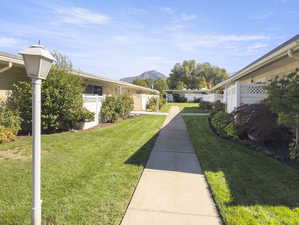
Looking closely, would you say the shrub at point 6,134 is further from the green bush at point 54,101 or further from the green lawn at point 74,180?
the green bush at point 54,101

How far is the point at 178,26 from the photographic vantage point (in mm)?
13078

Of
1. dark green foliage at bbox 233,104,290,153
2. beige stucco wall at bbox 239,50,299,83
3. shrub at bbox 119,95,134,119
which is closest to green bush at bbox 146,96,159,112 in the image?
shrub at bbox 119,95,134,119

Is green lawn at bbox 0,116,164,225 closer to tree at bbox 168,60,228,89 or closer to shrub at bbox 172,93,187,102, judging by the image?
shrub at bbox 172,93,187,102

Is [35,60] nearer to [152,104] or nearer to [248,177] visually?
[248,177]

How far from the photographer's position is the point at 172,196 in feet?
11.2

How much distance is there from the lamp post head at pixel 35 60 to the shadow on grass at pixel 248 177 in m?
3.31

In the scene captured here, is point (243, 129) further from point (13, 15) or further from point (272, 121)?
point (13, 15)

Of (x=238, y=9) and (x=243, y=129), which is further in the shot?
(x=238, y=9)

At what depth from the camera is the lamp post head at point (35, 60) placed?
2219mm

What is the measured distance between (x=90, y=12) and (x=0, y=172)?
955 centimetres

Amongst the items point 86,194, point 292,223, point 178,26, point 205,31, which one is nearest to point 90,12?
point 178,26

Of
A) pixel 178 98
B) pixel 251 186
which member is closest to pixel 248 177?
pixel 251 186

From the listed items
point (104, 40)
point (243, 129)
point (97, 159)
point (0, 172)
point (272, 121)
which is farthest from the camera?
point (104, 40)

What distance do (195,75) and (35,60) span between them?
2328 inches
